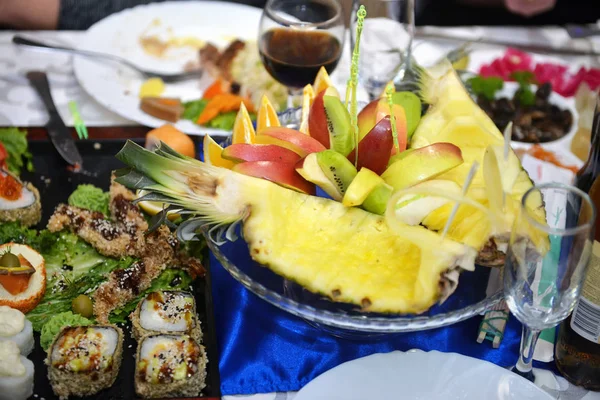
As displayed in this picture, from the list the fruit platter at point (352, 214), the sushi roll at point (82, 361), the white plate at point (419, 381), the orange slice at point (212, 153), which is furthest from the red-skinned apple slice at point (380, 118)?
the sushi roll at point (82, 361)

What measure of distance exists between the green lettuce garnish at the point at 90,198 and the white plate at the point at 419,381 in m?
0.69

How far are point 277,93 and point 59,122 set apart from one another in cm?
58

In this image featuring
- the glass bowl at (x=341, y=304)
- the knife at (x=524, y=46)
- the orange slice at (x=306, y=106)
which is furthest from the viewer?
the knife at (x=524, y=46)

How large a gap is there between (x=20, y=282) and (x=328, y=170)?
1.97 ft

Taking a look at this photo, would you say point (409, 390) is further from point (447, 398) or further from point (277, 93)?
point (277, 93)

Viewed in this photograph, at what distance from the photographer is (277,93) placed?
1.92m

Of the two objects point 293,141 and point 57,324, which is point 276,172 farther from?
point 57,324

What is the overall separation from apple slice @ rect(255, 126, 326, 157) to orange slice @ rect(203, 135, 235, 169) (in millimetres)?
90

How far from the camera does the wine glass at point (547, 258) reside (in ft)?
3.16

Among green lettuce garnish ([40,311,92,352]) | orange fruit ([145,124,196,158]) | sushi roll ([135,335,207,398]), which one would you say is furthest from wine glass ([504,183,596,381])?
orange fruit ([145,124,196,158])

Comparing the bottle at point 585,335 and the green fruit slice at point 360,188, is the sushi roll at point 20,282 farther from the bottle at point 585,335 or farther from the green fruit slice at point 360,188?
the bottle at point 585,335

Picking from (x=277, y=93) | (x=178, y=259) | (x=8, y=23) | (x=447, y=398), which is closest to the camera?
(x=447, y=398)

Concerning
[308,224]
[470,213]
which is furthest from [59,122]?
[470,213]

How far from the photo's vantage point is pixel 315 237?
3.72ft
